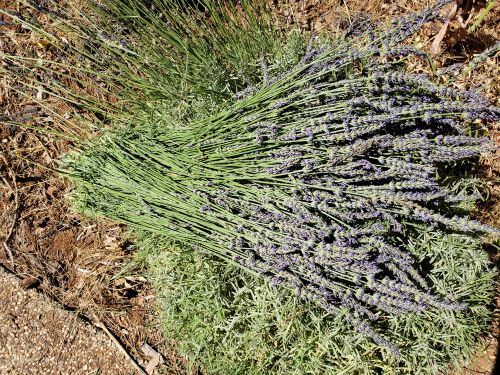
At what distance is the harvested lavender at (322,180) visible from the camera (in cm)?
166

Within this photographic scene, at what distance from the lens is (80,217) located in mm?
2857

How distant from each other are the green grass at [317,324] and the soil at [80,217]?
1.63ft

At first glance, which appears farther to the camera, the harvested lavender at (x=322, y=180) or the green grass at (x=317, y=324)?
the green grass at (x=317, y=324)

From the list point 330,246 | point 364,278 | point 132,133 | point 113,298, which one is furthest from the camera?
point 113,298

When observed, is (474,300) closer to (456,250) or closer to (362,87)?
(456,250)

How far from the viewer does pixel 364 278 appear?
73.5 inches

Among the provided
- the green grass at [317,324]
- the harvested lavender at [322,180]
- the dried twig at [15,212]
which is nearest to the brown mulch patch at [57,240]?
the dried twig at [15,212]

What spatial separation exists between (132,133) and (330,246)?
45.6 inches

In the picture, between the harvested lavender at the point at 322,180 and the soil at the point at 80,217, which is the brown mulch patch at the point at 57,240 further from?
the harvested lavender at the point at 322,180

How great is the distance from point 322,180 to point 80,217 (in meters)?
1.72

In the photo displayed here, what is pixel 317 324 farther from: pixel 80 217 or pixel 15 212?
pixel 15 212

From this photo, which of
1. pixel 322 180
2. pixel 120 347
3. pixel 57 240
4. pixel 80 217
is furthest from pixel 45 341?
pixel 322 180

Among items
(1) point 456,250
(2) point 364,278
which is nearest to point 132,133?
(2) point 364,278

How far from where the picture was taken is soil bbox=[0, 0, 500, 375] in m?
2.63
